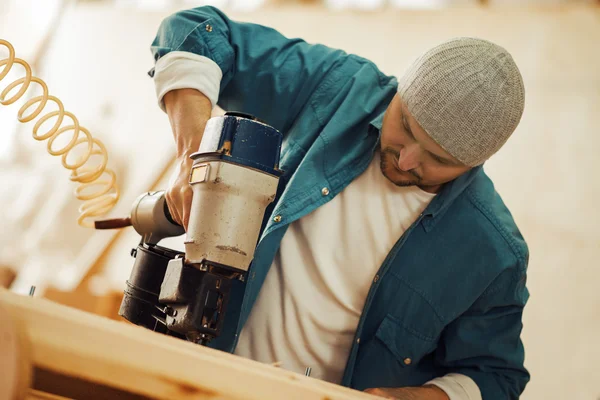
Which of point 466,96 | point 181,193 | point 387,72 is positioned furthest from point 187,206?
point 387,72

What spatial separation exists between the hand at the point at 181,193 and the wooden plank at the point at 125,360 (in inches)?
23.3

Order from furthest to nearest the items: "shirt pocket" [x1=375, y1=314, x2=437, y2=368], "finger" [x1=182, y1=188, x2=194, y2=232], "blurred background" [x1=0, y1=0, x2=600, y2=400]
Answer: "blurred background" [x1=0, y1=0, x2=600, y2=400] < "shirt pocket" [x1=375, y1=314, x2=437, y2=368] < "finger" [x1=182, y1=188, x2=194, y2=232]

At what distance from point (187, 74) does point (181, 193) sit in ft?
0.94

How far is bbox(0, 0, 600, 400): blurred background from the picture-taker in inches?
106

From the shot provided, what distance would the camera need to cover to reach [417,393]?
147cm

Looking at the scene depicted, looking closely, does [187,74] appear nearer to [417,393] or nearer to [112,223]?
[112,223]

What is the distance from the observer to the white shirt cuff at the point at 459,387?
153 centimetres

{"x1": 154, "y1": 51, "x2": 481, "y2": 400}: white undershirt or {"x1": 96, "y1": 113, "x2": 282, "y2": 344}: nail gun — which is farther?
{"x1": 154, "y1": 51, "x2": 481, "y2": 400}: white undershirt

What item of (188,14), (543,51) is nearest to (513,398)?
(188,14)

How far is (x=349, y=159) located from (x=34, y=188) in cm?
304

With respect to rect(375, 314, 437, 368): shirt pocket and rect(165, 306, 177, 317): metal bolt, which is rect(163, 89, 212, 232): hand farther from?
rect(375, 314, 437, 368): shirt pocket

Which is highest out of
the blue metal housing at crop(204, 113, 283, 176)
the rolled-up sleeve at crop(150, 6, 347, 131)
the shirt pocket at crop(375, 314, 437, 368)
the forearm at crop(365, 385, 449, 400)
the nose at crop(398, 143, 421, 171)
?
the rolled-up sleeve at crop(150, 6, 347, 131)

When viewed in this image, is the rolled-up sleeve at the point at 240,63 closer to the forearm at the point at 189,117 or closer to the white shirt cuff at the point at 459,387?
the forearm at the point at 189,117

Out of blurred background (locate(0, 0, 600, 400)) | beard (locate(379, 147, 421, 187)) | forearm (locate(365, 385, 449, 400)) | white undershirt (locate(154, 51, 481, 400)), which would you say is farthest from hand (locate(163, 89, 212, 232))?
blurred background (locate(0, 0, 600, 400))
